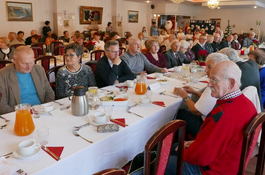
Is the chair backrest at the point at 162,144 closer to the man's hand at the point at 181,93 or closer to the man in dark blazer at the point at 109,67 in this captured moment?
the man's hand at the point at 181,93

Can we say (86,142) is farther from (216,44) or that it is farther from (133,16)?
(133,16)

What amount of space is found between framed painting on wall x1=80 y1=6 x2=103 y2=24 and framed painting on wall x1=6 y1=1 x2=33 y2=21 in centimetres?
250

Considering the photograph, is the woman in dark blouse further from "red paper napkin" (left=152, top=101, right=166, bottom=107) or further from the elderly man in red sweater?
the elderly man in red sweater

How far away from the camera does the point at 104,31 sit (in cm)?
1228

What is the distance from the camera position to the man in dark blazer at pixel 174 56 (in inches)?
178

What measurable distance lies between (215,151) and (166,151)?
36 centimetres

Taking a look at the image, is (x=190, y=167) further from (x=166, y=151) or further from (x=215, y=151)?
(x=166, y=151)

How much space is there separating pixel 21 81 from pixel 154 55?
8.28 feet

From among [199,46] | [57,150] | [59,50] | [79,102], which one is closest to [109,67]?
[79,102]

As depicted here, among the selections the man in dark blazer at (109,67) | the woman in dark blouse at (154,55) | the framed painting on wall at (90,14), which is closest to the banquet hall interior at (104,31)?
the framed painting on wall at (90,14)

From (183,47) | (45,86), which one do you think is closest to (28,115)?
(45,86)

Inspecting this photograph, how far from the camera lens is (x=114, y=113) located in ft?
6.29

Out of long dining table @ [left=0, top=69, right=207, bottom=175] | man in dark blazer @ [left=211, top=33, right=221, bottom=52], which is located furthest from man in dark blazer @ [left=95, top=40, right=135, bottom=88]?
man in dark blazer @ [left=211, top=33, right=221, bottom=52]

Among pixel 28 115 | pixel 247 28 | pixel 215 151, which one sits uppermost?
pixel 247 28
